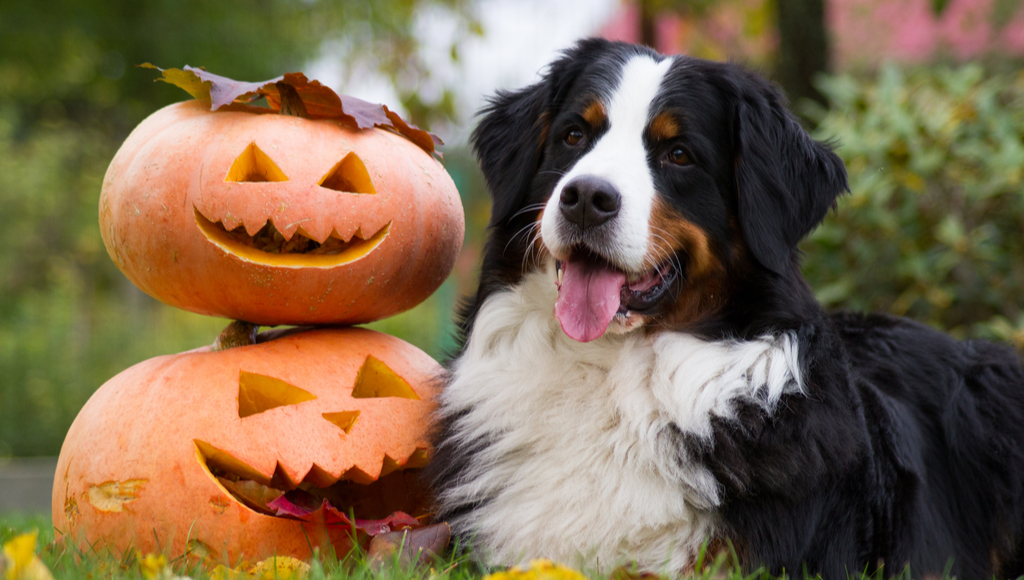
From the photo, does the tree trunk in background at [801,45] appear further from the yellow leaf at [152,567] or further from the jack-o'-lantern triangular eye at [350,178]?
the yellow leaf at [152,567]

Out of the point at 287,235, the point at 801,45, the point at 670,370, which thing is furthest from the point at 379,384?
the point at 801,45

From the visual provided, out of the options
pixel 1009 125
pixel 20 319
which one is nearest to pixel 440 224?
pixel 1009 125

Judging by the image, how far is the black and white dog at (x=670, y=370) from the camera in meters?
2.34

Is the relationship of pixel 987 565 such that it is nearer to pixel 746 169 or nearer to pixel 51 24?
pixel 746 169

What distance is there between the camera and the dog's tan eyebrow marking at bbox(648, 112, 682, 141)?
99.9 inches

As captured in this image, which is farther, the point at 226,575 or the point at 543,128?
the point at 543,128

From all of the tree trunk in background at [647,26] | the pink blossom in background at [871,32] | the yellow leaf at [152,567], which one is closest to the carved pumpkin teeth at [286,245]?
the yellow leaf at [152,567]

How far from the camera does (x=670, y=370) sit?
96.3 inches

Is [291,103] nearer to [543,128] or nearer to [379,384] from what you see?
[543,128]

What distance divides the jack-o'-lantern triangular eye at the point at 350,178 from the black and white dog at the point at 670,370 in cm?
46

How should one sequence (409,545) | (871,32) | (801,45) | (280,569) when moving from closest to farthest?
(280,569) → (409,545) → (801,45) → (871,32)

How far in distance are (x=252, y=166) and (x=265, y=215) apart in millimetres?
244

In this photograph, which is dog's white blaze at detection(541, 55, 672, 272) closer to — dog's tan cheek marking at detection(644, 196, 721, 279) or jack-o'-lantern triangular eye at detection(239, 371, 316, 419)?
dog's tan cheek marking at detection(644, 196, 721, 279)

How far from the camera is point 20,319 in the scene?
811cm
